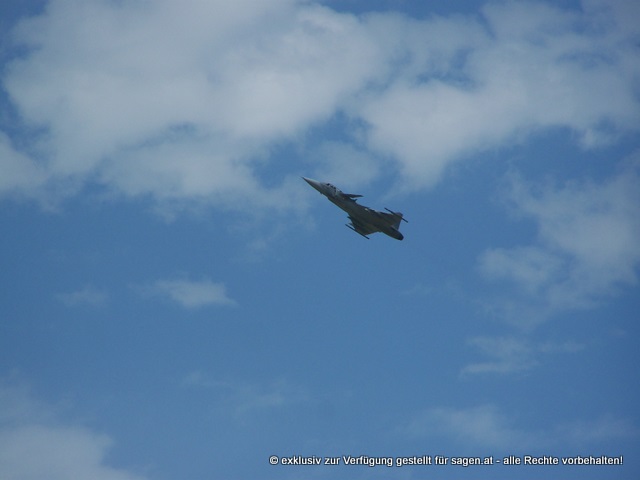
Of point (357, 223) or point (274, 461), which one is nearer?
point (274, 461)

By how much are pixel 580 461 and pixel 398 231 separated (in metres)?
25.2

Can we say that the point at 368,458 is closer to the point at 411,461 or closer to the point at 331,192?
the point at 411,461

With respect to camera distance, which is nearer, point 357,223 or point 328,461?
point 328,461

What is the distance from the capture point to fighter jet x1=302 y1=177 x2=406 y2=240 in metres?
Answer: 76.2

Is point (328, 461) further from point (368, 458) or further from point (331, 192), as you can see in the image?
point (331, 192)

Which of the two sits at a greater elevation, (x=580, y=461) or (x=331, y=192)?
(x=331, y=192)

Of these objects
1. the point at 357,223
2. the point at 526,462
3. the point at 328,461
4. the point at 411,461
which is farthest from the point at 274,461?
the point at 357,223

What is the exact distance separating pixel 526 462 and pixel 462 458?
430 cm

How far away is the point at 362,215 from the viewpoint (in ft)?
251

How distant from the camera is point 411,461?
58875 millimetres

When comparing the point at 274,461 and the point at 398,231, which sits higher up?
the point at 398,231

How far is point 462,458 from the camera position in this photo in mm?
61094

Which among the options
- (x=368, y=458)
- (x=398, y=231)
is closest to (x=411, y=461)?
(x=368, y=458)

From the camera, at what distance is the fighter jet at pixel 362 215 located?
7619 centimetres
